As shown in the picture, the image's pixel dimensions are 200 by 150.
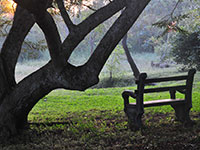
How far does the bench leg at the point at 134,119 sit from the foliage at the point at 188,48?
11.8 m

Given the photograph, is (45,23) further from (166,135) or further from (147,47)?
(147,47)

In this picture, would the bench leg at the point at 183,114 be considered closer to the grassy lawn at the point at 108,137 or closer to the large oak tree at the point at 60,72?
the grassy lawn at the point at 108,137

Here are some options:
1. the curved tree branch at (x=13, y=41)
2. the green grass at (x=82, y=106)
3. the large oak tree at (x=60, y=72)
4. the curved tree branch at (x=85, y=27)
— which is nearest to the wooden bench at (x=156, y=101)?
the large oak tree at (x=60, y=72)

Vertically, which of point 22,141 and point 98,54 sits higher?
point 98,54

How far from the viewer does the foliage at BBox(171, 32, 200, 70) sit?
17.1 metres

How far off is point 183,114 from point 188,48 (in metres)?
12.2

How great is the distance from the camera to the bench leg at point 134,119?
19.1 feet

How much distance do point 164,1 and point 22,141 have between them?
3631cm

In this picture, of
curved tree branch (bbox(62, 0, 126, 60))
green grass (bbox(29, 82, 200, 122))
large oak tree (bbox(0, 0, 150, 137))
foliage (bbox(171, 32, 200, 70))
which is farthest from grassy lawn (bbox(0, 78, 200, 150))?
foliage (bbox(171, 32, 200, 70))

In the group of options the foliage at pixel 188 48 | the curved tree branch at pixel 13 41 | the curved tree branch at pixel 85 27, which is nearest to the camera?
the curved tree branch at pixel 85 27

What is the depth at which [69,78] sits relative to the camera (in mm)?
5551

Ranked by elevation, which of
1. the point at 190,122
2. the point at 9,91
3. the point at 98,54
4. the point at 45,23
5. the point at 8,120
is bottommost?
the point at 190,122

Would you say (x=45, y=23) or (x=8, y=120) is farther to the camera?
(x=8, y=120)

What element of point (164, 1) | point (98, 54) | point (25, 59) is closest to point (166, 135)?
point (98, 54)
